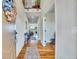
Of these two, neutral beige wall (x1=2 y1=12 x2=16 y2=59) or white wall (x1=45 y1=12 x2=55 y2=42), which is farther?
white wall (x1=45 y1=12 x2=55 y2=42)

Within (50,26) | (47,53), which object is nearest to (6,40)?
(47,53)

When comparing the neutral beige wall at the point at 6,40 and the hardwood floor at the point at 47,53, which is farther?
the hardwood floor at the point at 47,53

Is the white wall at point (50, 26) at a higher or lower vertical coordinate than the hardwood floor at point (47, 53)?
higher

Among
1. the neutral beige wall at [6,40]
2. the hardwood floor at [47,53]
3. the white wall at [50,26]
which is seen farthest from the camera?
the white wall at [50,26]

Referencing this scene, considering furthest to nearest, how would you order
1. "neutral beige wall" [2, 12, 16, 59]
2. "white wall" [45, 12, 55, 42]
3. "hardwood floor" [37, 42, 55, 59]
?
"white wall" [45, 12, 55, 42]
"hardwood floor" [37, 42, 55, 59]
"neutral beige wall" [2, 12, 16, 59]

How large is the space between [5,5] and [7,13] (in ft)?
0.50

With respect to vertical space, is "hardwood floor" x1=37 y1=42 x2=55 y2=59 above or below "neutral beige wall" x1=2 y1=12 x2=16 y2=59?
below

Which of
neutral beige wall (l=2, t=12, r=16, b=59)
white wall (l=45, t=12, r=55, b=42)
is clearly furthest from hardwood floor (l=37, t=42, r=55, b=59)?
neutral beige wall (l=2, t=12, r=16, b=59)

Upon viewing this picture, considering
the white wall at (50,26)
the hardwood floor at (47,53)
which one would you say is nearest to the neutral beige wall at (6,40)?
the hardwood floor at (47,53)

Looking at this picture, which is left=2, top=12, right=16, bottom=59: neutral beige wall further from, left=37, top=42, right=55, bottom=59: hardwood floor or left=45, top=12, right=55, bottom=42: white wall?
left=45, top=12, right=55, bottom=42: white wall

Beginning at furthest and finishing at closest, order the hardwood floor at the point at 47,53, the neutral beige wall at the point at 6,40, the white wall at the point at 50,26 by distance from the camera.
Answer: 1. the white wall at the point at 50,26
2. the hardwood floor at the point at 47,53
3. the neutral beige wall at the point at 6,40

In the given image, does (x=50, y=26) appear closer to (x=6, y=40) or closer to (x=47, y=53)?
(x=47, y=53)

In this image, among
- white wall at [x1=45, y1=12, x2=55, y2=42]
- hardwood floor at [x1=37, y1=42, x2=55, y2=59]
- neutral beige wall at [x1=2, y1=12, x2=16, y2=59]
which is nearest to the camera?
neutral beige wall at [x1=2, y1=12, x2=16, y2=59]

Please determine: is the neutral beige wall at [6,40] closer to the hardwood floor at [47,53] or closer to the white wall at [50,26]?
the hardwood floor at [47,53]
